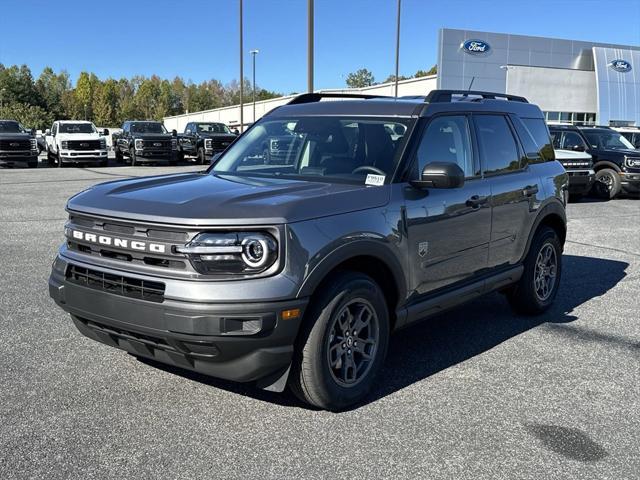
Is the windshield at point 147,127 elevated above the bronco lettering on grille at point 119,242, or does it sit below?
above

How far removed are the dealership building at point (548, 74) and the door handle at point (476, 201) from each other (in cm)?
4554

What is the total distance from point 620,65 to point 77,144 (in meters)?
45.6

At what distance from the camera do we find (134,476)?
→ 311cm

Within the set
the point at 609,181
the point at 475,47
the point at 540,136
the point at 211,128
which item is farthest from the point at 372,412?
the point at 475,47

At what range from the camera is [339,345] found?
3861mm

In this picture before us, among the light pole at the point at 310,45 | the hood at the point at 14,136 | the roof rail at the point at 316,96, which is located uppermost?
the light pole at the point at 310,45

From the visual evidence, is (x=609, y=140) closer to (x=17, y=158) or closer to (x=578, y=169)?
(x=578, y=169)

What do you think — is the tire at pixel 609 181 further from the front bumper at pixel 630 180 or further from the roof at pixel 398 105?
the roof at pixel 398 105

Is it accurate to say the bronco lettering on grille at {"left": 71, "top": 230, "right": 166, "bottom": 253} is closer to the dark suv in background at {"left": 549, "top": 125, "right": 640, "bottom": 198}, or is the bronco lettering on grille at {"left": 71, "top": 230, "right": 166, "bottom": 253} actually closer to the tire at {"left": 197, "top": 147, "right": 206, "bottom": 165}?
the dark suv in background at {"left": 549, "top": 125, "right": 640, "bottom": 198}

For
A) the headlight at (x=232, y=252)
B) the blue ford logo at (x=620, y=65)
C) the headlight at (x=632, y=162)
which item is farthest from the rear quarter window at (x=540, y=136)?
the blue ford logo at (x=620, y=65)

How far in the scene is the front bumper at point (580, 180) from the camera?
1519cm

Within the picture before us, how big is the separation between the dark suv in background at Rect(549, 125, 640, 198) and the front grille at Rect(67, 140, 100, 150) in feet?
61.2

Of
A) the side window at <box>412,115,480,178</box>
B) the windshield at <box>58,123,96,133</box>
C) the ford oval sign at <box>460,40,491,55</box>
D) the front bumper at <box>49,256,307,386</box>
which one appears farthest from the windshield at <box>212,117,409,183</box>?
the ford oval sign at <box>460,40,491,55</box>

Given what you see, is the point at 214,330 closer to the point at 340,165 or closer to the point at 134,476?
the point at 134,476
